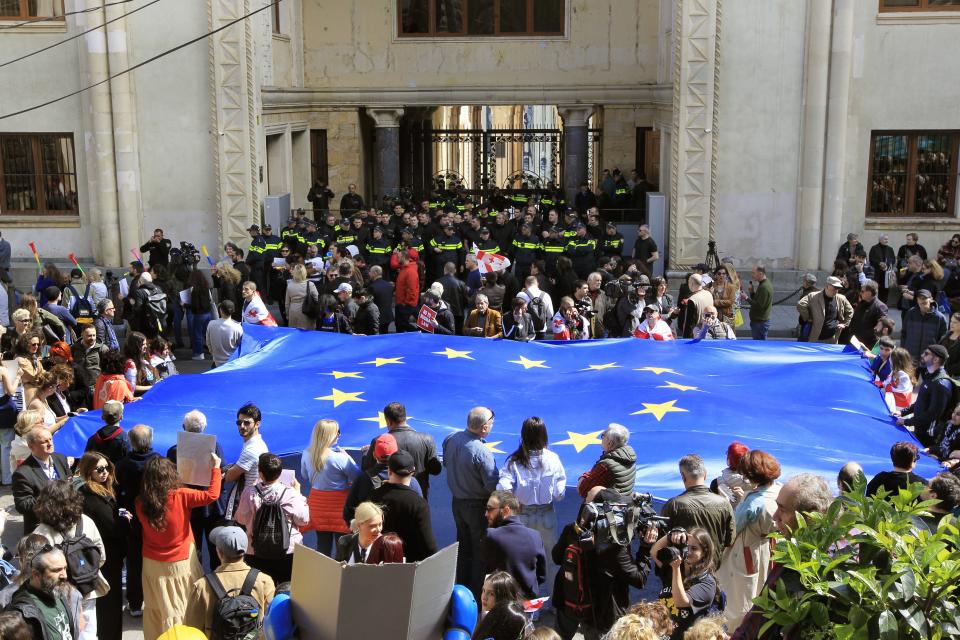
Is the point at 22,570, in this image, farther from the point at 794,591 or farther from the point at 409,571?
the point at 794,591

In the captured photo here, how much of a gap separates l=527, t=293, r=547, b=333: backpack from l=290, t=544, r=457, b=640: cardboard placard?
8576 mm

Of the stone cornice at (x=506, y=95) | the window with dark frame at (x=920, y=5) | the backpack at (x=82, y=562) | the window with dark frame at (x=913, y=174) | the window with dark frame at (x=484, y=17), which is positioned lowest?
the backpack at (x=82, y=562)

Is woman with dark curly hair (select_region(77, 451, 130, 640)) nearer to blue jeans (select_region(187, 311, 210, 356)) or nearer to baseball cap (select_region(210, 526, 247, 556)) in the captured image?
baseball cap (select_region(210, 526, 247, 556))

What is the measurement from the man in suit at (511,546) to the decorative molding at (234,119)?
14899 mm

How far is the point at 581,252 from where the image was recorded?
1752cm

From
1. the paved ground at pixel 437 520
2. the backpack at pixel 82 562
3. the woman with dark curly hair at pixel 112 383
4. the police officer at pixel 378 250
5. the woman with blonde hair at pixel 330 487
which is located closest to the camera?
the backpack at pixel 82 562

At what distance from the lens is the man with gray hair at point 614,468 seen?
25.4 feet

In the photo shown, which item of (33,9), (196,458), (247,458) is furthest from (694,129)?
(196,458)

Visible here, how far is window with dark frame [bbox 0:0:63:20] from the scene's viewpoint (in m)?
20.8

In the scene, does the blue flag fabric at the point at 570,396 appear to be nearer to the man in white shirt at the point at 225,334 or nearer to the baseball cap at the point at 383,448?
the man in white shirt at the point at 225,334

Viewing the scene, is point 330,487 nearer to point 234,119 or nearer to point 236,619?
point 236,619

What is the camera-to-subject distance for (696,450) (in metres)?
9.02

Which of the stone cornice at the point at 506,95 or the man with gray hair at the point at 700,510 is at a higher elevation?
the stone cornice at the point at 506,95

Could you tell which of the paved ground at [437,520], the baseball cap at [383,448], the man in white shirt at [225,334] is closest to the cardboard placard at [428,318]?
the man in white shirt at [225,334]
